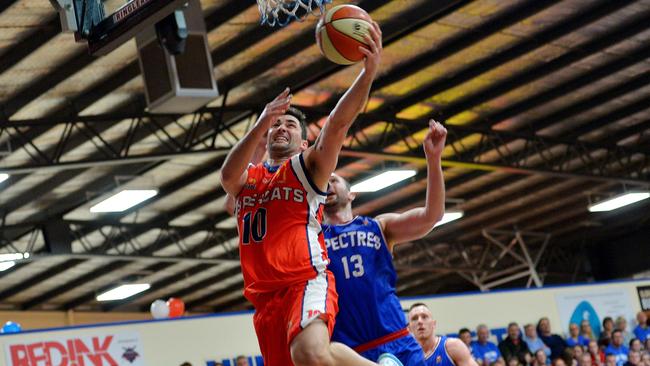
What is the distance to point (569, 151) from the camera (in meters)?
25.5

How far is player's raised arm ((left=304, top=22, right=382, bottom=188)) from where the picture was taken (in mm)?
6250

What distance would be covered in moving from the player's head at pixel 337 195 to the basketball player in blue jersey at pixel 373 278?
0.04 feet

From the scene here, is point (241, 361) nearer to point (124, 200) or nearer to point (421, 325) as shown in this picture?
point (421, 325)

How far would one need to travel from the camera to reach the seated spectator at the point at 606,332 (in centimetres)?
2066

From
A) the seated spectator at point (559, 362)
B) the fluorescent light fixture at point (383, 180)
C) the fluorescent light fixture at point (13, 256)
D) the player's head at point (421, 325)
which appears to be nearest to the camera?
the player's head at point (421, 325)

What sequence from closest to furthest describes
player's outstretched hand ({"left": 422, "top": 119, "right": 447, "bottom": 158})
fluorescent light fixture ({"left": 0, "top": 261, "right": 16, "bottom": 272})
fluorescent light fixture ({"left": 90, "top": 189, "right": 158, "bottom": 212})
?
player's outstretched hand ({"left": 422, "top": 119, "right": 447, "bottom": 158}) < fluorescent light fixture ({"left": 90, "top": 189, "right": 158, "bottom": 212}) < fluorescent light fixture ({"left": 0, "top": 261, "right": 16, "bottom": 272})

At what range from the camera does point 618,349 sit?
20484 mm

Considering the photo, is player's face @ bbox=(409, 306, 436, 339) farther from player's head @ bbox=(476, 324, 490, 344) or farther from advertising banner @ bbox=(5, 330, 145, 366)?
player's head @ bbox=(476, 324, 490, 344)

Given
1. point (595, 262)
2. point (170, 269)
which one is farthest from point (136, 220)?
point (595, 262)

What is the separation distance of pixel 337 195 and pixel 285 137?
1138 millimetres

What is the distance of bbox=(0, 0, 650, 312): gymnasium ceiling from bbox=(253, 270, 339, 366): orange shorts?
9.98 m

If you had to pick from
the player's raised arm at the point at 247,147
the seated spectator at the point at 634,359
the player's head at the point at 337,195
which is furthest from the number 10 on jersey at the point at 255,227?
the seated spectator at the point at 634,359

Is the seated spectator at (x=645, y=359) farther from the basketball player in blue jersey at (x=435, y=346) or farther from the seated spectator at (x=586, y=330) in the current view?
the basketball player in blue jersey at (x=435, y=346)

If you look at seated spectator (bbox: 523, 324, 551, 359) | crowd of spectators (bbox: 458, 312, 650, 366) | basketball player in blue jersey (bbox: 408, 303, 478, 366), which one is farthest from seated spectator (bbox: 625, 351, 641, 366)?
basketball player in blue jersey (bbox: 408, 303, 478, 366)
